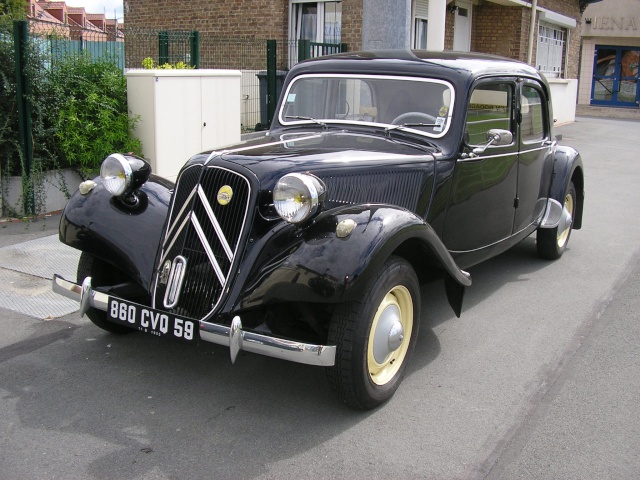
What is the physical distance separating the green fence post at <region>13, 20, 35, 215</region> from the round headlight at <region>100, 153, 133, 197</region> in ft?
10.8

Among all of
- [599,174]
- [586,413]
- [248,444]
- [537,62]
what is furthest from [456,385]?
[537,62]

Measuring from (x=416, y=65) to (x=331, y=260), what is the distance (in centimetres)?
195

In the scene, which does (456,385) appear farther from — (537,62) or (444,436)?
(537,62)

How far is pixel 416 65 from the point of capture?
466 cm

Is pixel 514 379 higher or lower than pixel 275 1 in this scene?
Result: lower

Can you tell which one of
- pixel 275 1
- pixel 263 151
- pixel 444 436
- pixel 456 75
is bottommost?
pixel 444 436

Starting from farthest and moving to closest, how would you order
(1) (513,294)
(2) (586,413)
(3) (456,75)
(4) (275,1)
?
(4) (275,1)
(1) (513,294)
(3) (456,75)
(2) (586,413)

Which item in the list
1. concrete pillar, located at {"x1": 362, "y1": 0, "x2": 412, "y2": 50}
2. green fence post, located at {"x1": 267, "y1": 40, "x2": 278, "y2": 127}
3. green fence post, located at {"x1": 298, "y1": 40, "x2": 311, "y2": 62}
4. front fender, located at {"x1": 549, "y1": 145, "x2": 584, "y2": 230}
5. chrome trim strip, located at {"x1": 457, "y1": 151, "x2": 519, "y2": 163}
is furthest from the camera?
green fence post, located at {"x1": 298, "y1": 40, "x2": 311, "y2": 62}

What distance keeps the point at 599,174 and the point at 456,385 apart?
9068 mm

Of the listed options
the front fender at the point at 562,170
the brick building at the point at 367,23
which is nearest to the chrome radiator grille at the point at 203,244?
the front fender at the point at 562,170

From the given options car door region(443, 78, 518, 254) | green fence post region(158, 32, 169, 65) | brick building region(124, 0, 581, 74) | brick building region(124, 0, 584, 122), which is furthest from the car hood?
brick building region(124, 0, 581, 74)

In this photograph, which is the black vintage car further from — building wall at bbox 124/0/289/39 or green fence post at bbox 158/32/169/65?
building wall at bbox 124/0/289/39

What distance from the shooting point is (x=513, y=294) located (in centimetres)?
549

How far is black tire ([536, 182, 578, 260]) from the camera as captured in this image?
6.21 m
